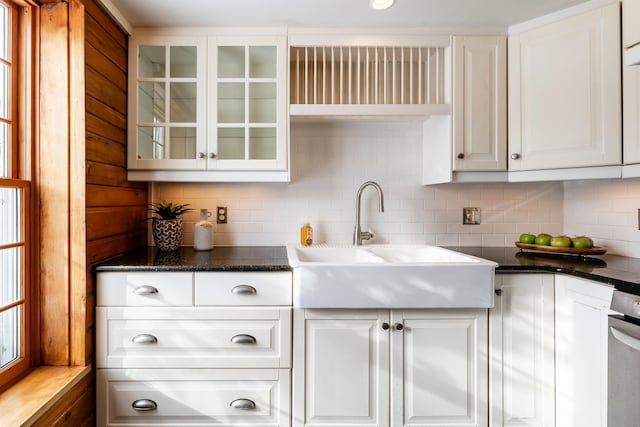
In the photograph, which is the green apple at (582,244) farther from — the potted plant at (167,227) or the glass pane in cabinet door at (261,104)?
the potted plant at (167,227)

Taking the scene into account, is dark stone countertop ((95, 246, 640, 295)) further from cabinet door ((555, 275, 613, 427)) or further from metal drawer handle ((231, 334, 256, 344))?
metal drawer handle ((231, 334, 256, 344))

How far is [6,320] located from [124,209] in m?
0.72

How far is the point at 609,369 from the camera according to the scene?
1.29m

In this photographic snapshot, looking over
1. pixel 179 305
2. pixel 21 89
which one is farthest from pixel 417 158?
pixel 21 89

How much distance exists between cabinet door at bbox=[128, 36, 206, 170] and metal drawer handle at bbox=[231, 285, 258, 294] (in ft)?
2.41

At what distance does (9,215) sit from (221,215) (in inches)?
40.8

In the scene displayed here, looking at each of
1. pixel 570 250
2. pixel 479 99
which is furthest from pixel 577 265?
pixel 479 99

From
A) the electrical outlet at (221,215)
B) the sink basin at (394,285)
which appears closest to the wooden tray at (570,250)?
the sink basin at (394,285)

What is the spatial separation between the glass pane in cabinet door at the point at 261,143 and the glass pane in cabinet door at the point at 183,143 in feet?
1.03

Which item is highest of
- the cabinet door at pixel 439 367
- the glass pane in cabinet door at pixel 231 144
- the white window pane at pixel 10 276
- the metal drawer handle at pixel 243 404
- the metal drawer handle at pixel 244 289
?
the glass pane in cabinet door at pixel 231 144

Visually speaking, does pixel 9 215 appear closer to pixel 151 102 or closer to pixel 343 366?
pixel 151 102

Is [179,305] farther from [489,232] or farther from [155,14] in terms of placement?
[489,232]

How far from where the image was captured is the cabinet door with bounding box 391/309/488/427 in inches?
62.5

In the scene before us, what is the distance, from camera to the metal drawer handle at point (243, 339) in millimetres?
1593
